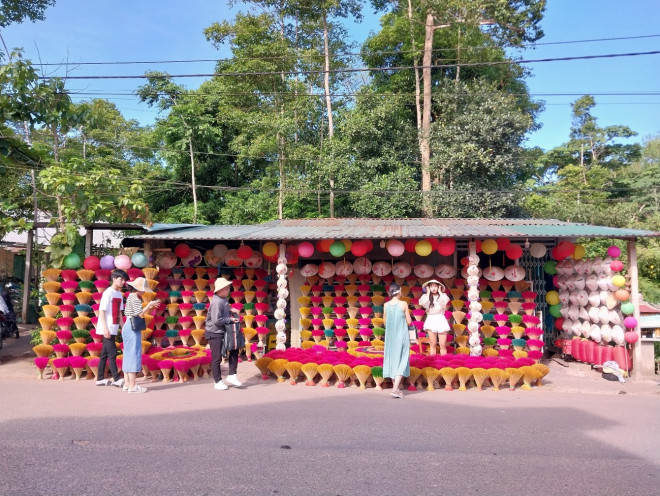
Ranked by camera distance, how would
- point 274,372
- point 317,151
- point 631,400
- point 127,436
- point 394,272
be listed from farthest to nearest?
point 317,151
point 394,272
point 274,372
point 631,400
point 127,436

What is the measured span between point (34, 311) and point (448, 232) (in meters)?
13.1

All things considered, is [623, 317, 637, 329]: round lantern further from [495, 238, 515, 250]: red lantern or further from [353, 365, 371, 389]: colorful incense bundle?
[353, 365, 371, 389]: colorful incense bundle

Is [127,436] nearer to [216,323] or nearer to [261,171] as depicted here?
[216,323]

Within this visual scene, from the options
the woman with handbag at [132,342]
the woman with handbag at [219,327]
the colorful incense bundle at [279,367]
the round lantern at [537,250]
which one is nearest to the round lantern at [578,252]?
the round lantern at [537,250]

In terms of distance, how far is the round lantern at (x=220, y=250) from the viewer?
11.1 metres

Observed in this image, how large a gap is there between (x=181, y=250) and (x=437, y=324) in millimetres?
5769

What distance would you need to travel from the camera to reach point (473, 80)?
778 inches

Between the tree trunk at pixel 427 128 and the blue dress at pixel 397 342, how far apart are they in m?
11.5

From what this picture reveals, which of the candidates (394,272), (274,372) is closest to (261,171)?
(394,272)

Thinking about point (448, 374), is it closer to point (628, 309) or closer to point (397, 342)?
point (397, 342)

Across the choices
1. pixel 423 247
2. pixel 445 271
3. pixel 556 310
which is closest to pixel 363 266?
pixel 423 247

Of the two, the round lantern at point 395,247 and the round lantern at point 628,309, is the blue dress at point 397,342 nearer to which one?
the round lantern at point 395,247

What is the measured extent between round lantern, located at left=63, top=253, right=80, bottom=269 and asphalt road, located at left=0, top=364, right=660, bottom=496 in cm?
228

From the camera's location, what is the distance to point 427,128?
1900cm
